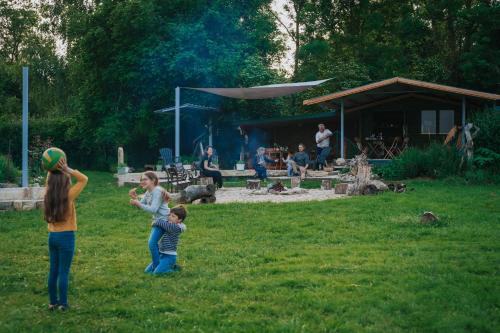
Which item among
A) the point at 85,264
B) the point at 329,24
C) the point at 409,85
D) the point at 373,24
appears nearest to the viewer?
the point at 85,264

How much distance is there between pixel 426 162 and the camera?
57.9 feet

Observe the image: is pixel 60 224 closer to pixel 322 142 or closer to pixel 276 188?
pixel 276 188

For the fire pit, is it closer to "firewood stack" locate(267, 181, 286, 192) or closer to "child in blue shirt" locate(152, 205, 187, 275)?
"firewood stack" locate(267, 181, 286, 192)

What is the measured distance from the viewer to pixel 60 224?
5246 mm

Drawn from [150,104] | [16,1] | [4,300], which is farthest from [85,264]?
[16,1]

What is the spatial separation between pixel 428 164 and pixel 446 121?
6825 millimetres

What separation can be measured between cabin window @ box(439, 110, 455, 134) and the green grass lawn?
13293 millimetres

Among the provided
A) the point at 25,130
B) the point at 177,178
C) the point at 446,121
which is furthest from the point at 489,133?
the point at 25,130

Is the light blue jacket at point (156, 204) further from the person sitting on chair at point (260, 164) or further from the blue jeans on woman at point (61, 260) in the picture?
the person sitting on chair at point (260, 164)

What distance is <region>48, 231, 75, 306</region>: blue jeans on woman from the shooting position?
207 inches

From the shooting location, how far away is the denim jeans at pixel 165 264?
658 centimetres

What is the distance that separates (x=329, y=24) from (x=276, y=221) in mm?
27251

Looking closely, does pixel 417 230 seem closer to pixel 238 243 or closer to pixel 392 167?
pixel 238 243

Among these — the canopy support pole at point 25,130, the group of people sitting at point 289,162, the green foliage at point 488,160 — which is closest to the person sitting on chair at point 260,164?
the group of people sitting at point 289,162
